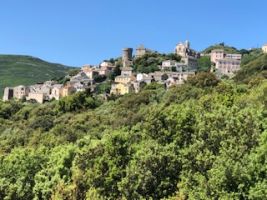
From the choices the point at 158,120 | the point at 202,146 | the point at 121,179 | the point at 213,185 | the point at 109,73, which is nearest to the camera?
the point at 213,185

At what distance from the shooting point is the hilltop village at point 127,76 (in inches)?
4656

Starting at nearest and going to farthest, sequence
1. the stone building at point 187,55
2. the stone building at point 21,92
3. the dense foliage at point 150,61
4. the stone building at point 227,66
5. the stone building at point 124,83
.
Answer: the stone building at point 124,83 < the stone building at point 227,66 < the stone building at point 21,92 < the dense foliage at point 150,61 < the stone building at point 187,55

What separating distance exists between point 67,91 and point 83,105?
23.2 meters

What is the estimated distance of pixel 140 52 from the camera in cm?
16025

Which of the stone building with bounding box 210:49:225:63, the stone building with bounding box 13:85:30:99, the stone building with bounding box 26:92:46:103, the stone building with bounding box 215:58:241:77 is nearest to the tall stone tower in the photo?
the stone building with bounding box 210:49:225:63

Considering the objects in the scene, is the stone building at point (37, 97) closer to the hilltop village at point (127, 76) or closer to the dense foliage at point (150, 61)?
the hilltop village at point (127, 76)

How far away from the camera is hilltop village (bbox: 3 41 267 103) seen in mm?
118250

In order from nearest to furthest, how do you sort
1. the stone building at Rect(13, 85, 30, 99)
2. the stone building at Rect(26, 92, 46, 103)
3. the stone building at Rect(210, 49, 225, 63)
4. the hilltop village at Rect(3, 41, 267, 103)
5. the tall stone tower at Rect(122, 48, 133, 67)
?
1. the hilltop village at Rect(3, 41, 267, 103)
2. the stone building at Rect(26, 92, 46, 103)
3. the stone building at Rect(13, 85, 30, 99)
4. the stone building at Rect(210, 49, 225, 63)
5. the tall stone tower at Rect(122, 48, 133, 67)

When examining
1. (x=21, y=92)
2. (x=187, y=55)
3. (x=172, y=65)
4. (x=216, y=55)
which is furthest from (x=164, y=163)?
(x=216, y=55)

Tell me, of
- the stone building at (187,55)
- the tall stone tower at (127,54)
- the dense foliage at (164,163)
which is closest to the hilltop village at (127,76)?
the stone building at (187,55)

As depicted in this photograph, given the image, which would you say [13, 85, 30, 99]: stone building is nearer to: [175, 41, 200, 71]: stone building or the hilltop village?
the hilltop village

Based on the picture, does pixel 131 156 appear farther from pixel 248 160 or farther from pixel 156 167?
pixel 248 160

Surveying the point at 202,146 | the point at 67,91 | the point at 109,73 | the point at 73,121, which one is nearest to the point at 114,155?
the point at 202,146

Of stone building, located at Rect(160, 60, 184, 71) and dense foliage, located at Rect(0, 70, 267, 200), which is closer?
dense foliage, located at Rect(0, 70, 267, 200)
